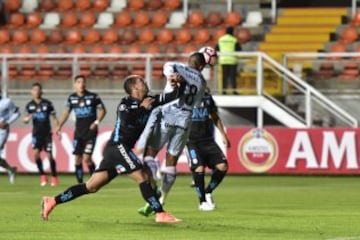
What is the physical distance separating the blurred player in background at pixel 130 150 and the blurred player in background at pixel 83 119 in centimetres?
1054

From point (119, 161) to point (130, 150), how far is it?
0.77 feet

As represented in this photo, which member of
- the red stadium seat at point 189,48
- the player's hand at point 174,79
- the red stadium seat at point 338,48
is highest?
the player's hand at point 174,79

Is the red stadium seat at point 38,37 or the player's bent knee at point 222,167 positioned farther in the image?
the red stadium seat at point 38,37

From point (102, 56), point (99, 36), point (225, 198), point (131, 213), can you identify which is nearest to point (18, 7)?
point (99, 36)

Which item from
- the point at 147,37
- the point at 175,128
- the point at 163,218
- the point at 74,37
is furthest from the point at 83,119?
the point at 74,37

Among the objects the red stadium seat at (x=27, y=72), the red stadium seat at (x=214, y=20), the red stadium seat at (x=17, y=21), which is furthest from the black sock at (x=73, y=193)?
the red stadium seat at (x=17, y=21)

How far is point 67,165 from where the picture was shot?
31.7 m

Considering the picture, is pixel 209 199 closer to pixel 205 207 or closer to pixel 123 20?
pixel 205 207

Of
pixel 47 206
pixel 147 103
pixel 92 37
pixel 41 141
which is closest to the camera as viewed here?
pixel 147 103

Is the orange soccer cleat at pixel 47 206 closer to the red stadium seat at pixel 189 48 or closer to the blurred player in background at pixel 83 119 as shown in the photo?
the blurred player in background at pixel 83 119

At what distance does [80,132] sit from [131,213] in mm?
9290

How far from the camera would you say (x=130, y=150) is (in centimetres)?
1532

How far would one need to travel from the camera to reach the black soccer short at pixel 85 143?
85.9 ft

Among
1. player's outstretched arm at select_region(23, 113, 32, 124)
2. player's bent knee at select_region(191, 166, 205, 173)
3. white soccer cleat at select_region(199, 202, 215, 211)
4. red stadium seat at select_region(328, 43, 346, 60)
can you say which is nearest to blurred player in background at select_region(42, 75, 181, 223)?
white soccer cleat at select_region(199, 202, 215, 211)
